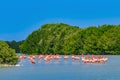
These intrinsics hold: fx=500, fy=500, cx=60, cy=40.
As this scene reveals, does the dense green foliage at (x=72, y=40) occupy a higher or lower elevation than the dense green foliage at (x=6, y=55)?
higher

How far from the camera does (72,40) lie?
116m

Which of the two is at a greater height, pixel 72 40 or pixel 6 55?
pixel 72 40

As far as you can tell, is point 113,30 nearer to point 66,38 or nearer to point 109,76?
point 66,38

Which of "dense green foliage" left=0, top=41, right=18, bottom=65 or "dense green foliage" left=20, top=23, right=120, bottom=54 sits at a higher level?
"dense green foliage" left=20, top=23, right=120, bottom=54

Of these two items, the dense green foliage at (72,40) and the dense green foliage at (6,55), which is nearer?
the dense green foliage at (6,55)

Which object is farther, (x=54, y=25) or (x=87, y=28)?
(x=54, y=25)

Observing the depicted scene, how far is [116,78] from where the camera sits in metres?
36.4

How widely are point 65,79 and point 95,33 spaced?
259ft

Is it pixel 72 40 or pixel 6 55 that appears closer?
pixel 6 55

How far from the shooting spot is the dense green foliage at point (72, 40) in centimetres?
10738

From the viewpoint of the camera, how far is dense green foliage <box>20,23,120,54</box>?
107375 millimetres

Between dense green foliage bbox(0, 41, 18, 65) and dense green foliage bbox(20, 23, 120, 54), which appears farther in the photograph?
dense green foliage bbox(20, 23, 120, 54)

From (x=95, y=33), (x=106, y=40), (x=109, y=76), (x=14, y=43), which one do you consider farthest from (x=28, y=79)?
(x=14, y=43)

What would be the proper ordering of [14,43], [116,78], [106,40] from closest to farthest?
[116,78]
[106,40]
[14,43]
